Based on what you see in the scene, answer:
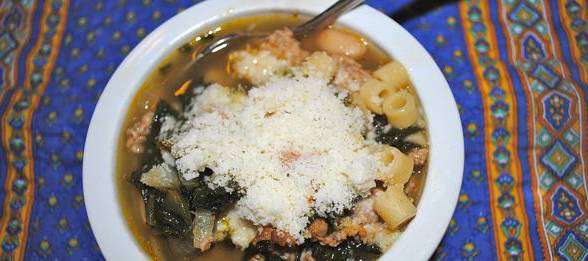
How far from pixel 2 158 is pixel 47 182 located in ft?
0.73

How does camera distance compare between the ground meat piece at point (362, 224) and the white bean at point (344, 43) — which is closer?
the ground meat piece at point (362, 224)

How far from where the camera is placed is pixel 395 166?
6.15 ft

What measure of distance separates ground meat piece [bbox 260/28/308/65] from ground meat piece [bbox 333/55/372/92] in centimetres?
15

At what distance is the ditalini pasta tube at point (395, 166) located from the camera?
1876mm

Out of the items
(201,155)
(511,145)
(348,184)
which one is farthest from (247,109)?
(511,145)

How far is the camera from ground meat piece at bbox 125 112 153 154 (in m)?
2.08

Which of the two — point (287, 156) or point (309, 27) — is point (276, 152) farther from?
point (309, 27)

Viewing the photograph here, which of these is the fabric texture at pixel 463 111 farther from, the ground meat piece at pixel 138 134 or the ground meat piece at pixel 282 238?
the ground meat piece at pixel 282 238

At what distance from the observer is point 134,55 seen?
2.10 metres

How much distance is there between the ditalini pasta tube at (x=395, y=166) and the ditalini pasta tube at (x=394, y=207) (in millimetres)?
28

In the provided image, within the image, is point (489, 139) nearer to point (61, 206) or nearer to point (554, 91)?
point (554, 91)

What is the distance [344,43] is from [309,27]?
0.15 metres

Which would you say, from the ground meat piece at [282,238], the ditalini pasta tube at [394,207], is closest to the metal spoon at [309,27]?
the ditalini pasta tube at [394,207]

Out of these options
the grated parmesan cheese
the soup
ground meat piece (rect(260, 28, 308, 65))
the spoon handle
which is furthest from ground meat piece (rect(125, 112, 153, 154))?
the spoon handle
